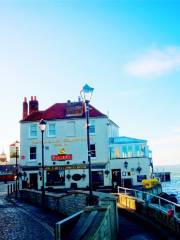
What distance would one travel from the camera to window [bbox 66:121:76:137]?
132ft

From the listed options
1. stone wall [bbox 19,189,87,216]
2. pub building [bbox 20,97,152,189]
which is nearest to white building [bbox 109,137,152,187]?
pub building [bbox 20,97,152,189]

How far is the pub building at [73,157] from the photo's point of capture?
3938 centimetres

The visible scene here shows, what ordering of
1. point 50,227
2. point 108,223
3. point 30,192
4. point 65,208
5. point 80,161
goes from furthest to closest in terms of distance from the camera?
point 80,161
point 30,192
point 65,208
point 50,227
point 108,223

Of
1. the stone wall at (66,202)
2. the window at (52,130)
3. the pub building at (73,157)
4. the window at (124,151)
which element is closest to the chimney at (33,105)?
the pub building at (73,157)

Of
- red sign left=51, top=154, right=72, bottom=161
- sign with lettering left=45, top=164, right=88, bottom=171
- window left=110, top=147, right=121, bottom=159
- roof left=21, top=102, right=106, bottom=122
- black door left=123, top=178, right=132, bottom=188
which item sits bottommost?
black door left=123, top=178, right=132, bottom=188

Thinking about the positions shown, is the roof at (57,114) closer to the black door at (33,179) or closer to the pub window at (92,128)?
the pub window at (92,128)

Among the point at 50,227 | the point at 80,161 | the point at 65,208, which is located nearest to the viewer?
the point at 50,227

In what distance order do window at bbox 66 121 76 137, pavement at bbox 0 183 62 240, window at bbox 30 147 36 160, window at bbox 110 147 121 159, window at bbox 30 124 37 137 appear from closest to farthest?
pavement at bbox 0 183 62 240, window at bbox 66 121 76 137, window at bbox 30 147 36 160, window at bbox 30 124 37 137, window at bbox 110 147 121 159

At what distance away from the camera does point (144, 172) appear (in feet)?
132

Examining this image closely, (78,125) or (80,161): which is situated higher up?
(78,125)

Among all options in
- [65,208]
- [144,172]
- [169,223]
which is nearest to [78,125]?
[144,172]

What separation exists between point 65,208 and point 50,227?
11.8 ft

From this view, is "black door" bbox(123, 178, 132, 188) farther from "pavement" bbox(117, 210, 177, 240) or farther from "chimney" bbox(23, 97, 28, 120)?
"pavement" bbox(117, 210, 177, 240)

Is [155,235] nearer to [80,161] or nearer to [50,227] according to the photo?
[50,227]
